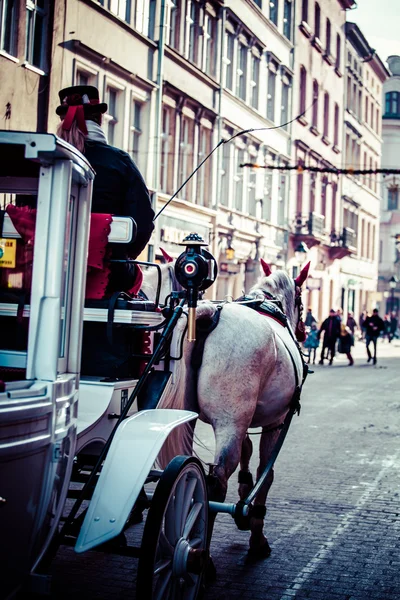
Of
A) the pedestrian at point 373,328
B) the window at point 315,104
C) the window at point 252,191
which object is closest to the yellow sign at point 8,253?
the pedestrian at point 373,328

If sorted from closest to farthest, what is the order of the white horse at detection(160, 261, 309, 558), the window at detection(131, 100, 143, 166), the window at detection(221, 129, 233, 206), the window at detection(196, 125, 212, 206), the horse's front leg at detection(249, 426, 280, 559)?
the white horse at detection(160, 261, 309, 558)
the horse's front leg at detection(249, 426, 280, 559)
the window at detection(131, 100, 143, 166)
the window at detection(196, 125, 212, 206)
the window at detection(221, 129, 233, 206)

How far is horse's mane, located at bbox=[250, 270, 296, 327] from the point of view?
7.64m

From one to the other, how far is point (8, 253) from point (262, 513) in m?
2.79

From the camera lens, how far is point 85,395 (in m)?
4.78

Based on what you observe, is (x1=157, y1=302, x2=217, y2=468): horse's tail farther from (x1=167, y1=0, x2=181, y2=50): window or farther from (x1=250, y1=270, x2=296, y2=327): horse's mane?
(x1=167, y1=0, x2=181, y2=50): window

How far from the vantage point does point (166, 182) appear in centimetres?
2869

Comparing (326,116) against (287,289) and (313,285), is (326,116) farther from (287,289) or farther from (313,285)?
(287,289)

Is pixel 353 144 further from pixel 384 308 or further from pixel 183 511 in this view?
pixel 183 511

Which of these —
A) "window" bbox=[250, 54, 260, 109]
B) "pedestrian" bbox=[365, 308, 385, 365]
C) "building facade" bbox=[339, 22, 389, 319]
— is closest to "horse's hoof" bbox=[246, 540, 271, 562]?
"pedestrian" bbox=[365, 308, 385, 365]

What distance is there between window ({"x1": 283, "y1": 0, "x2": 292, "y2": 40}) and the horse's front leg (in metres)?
36.5

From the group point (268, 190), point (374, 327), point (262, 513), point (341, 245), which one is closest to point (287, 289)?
point (262, 513)

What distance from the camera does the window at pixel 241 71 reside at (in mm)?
35062

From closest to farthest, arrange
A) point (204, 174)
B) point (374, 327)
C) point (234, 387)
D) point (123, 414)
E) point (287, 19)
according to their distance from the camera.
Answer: point (123, 414), point (234, 387), point (204, 174), point (374, 327), point (287, 19)

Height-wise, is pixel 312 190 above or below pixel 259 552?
above
